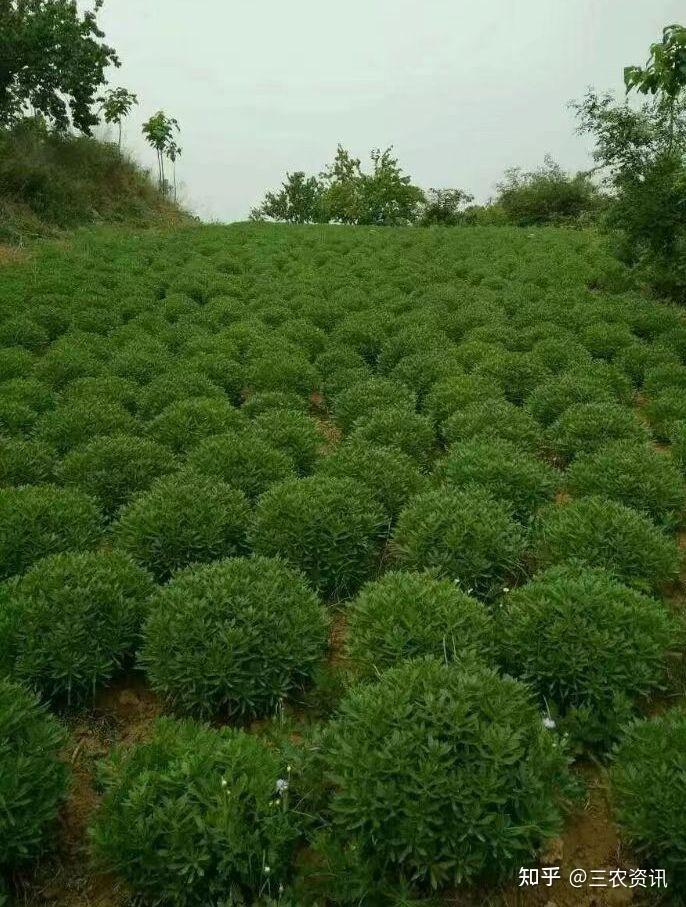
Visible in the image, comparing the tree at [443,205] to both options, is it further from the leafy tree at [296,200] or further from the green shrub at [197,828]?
the green shrub at [197,828]

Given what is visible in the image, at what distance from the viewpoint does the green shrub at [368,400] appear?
796 cm

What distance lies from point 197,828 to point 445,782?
1.04 m

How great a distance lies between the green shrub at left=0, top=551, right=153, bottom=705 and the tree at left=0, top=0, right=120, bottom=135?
23336 millimetres

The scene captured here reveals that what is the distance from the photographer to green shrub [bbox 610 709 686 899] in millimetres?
2773

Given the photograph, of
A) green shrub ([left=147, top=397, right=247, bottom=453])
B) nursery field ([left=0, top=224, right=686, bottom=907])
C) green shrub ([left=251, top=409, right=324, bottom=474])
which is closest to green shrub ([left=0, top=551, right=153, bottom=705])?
nursery field ([left=0, top=224, right=686, bottom=907])

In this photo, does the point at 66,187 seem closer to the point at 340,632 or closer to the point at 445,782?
the point at 340,632

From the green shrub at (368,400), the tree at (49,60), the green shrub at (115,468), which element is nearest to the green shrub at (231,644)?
the green shrub at (115,468)

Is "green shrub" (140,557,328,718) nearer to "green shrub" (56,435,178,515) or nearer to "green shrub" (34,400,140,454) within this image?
"green shrub" (56,435,178,515)

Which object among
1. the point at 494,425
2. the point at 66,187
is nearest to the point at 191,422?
the point at 494,425

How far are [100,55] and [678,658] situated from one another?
90.2 ft

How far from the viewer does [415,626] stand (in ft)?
12.5

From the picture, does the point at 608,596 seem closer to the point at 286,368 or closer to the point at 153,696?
the point at 153,696

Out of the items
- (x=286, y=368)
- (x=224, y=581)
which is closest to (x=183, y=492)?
(x=224, y=581)

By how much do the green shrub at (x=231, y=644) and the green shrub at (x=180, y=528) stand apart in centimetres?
74
